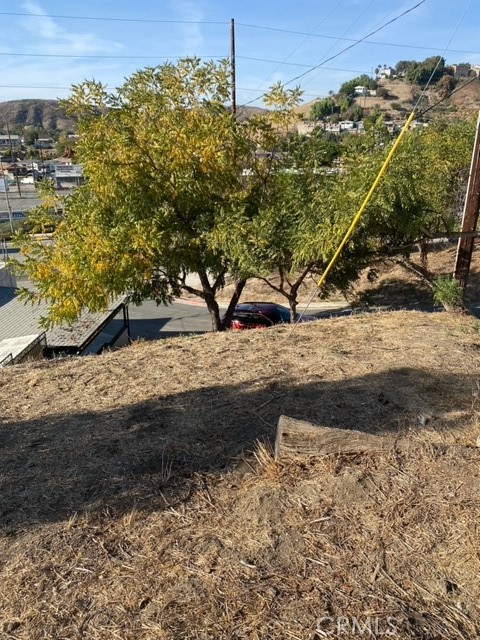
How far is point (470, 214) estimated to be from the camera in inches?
337

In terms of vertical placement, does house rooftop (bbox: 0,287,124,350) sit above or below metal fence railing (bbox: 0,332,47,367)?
below

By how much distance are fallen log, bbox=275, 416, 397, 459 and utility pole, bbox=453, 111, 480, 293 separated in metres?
5.82

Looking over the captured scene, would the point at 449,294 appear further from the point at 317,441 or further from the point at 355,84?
the point at 355,84

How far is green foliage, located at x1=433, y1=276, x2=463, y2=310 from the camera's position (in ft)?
27.3

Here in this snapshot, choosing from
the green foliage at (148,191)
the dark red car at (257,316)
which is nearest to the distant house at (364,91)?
the dark red car at (257,316)

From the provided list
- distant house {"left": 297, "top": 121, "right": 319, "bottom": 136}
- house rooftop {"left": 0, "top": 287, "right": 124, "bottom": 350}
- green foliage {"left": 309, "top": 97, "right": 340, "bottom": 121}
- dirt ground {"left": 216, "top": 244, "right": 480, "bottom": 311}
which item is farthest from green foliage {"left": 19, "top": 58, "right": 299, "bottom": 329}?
green foliage {"left": 309, "top": 97, "right": 340, "bottom": 121}

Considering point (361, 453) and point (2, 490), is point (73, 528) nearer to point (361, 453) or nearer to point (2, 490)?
point (2, 490)

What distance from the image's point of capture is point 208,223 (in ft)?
33.0

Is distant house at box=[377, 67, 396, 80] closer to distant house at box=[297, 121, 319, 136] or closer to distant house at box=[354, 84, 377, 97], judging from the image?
distant house at box=[354, 84, 377, 97]

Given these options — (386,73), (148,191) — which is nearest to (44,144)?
(386,73)

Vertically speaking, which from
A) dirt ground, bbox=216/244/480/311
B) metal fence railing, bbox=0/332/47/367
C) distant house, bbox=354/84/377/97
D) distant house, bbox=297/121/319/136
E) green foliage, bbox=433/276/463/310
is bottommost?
dirt ground, bbox=216/244/480/311

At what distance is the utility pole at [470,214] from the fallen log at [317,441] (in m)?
5.82

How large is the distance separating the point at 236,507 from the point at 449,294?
6.13 m

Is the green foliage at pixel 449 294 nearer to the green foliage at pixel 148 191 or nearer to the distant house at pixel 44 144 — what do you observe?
the green foliage at pixel 148 191
